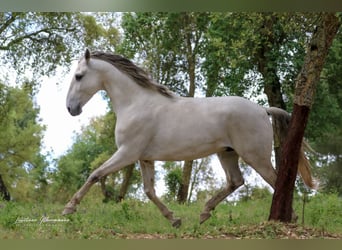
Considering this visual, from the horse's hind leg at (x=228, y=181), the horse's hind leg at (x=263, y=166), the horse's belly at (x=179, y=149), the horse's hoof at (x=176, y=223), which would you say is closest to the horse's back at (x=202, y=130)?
the horse's belly at (x=179, y=149)

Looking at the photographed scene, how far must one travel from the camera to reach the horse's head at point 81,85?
17.0ft

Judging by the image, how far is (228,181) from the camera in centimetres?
538

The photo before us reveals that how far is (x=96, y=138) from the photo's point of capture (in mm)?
7996

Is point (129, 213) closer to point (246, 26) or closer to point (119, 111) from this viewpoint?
point (119, 111)

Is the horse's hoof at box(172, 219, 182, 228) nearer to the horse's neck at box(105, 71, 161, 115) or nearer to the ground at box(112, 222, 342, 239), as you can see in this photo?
the ground at box(112, 222, 342, 239)

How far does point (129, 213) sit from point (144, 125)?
904 mm

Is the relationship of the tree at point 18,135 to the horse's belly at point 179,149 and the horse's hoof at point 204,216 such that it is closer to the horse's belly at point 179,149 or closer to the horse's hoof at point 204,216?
the horse's belly at point 179,149

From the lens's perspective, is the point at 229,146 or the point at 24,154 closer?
the point at 229,146

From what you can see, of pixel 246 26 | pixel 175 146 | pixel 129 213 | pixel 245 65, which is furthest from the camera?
pixel 245 65

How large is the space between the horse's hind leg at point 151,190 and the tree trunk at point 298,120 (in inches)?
34.6

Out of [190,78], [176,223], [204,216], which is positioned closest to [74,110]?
[176,223]

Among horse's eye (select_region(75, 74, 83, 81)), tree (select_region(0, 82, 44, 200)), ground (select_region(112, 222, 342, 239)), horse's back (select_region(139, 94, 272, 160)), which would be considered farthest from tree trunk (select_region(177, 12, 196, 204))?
horse's eye (select_region(75, 74, 83, 81))

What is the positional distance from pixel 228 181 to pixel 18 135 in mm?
2937
